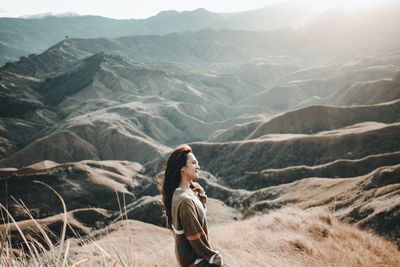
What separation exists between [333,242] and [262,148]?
65.9 m

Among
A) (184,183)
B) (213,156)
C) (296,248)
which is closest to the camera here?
(184,183)

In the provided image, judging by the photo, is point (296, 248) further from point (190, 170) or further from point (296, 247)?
point (190, 170)

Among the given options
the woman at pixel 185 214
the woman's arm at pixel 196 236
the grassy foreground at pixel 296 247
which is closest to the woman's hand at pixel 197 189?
the woman at pixel 185 214

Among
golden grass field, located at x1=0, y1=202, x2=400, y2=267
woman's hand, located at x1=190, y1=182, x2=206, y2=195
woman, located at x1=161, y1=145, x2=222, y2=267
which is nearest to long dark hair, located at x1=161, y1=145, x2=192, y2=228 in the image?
woman, located at x1=161, y1=145, x2=222, y2=267

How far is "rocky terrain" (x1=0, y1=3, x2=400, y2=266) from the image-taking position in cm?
957

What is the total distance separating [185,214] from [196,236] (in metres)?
0.22

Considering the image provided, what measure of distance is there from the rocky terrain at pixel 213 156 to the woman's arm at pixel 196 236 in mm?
556

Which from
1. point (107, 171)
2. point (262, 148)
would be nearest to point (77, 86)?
point (107, 171)

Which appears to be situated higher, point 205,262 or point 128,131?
point 205,262

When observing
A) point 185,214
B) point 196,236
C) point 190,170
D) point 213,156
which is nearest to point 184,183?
point 190,170

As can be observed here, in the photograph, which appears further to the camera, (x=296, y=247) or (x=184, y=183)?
(x=296, y=247)

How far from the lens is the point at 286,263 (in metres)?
6.09

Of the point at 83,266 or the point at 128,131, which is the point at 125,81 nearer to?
the point at 128,131

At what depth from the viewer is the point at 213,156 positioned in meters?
82.5
